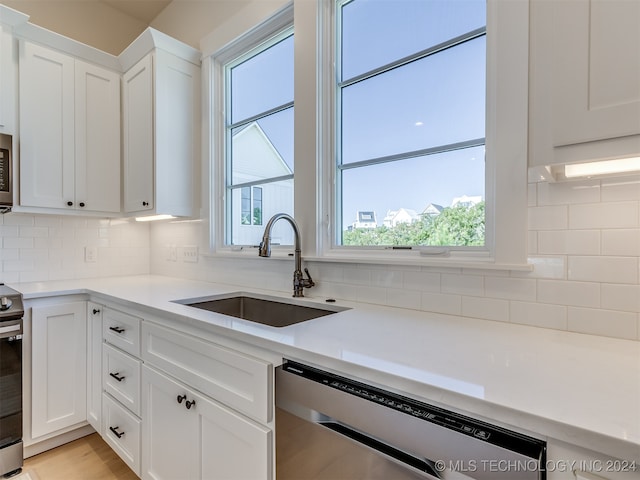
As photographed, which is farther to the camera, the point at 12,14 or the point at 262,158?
the point at 262,158

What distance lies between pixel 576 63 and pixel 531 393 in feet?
2.30

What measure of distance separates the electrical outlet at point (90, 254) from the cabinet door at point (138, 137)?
443 millimetres

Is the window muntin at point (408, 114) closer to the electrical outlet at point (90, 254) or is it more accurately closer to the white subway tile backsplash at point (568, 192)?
the white subway tile backsplash at point (568, 192)

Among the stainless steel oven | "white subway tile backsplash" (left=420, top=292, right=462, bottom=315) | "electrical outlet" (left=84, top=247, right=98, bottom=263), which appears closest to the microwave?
the stainless steel oven

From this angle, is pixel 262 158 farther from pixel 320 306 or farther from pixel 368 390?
pixel 368 390

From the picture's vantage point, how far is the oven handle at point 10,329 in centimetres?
169

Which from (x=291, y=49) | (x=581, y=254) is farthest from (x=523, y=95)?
(x=291, y=49)

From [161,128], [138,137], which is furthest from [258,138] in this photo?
[138,137]

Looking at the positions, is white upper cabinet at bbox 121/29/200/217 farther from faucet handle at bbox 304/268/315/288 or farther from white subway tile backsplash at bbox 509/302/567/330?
white subway tile backsplash at bbox 509/302/567/330

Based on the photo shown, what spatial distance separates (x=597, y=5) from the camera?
743 mm

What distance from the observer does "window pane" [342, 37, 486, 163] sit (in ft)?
4.42

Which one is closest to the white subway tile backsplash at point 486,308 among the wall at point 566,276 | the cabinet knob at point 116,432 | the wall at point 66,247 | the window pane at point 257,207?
the wall at point 566,276

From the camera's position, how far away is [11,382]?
175cm

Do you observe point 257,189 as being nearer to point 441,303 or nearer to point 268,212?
point 268,212
